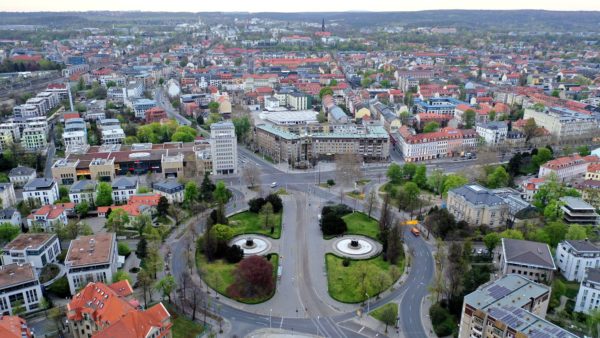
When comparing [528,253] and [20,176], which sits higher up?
[528,253]

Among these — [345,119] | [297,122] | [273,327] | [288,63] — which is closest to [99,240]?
[273,327]

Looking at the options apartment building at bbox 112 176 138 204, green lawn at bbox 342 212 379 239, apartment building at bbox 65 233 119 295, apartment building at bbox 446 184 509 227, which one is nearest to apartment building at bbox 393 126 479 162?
apartment building at bbox 446 184 509 227

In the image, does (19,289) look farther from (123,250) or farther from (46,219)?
(46,219)

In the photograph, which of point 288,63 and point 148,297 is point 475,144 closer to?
point 148,297

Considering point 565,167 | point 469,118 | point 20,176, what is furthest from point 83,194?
point 469,118

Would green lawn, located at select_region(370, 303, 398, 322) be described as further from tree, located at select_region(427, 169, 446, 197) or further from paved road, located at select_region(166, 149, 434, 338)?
tree, located at select_region(427, 169, 446, 197)

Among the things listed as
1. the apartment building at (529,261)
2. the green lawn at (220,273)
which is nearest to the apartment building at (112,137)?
the green lawn at (220,273)
